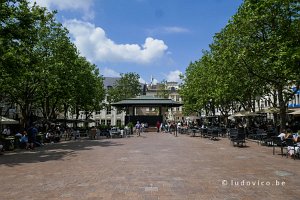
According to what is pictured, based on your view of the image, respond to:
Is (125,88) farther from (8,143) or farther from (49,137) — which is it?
(8,143)

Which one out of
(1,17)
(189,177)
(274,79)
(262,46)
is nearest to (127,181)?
(189,177)

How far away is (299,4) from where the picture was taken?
21.5m

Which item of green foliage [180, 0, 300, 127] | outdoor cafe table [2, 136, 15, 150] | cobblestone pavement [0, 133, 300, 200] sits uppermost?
green foliage [180, 0, 300, 127]

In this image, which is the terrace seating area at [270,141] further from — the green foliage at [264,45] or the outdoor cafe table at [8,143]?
the outdoor cafe table at [8,143]

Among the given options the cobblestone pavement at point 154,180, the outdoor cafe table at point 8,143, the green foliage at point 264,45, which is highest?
the green foliage at point 264,45

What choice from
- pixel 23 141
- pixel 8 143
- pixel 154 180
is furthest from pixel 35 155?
pixel 154 180

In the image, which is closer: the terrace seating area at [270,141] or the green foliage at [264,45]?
the terrace seating area at [270,141]

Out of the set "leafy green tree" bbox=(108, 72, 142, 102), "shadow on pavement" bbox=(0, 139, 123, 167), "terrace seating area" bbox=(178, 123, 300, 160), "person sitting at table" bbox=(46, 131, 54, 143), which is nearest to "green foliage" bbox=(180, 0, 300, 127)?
"terrace seating area" bbox=(178, 123, 300, 160)

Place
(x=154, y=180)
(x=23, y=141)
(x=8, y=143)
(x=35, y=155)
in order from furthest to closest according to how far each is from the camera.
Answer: (x=23, y=141) → (x=8, y=143) → (x=35, y=155) → (x=154, y=180)

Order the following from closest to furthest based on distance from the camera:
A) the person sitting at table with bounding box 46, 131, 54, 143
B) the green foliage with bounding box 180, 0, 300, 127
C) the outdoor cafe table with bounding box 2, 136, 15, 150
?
the green foliage with bounding box 180, 0, 300, 127
the outdoor cafe table with bounding box 2, 136, 15, 150
the person sitting at table with bounding box 46, 131, 54, 143

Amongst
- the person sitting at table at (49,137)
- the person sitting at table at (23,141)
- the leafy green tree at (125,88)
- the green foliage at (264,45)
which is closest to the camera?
the green foliage at (264,45)

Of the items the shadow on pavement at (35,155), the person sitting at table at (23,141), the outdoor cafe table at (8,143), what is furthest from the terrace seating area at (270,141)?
the outdoor cafe table at (8,143)

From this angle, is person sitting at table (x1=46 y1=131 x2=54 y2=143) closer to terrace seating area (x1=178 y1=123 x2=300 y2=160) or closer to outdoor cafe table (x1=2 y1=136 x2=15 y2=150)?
outdoor cafe table (x1=2 y1=136 x2=15 y2=150)

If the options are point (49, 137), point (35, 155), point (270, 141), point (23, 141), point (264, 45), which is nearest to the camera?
point (35, 155)
